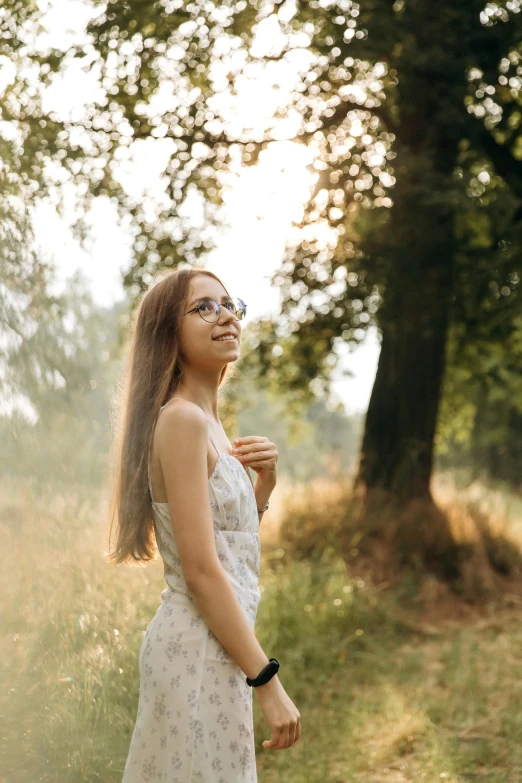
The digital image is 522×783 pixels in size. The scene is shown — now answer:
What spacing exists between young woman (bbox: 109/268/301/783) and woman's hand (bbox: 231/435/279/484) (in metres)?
0.10

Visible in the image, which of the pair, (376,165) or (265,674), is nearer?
(265,674)

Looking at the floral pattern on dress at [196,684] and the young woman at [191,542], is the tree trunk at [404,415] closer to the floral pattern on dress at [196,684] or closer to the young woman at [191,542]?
the young woman at [191,542]

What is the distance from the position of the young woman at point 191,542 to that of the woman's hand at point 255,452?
0.10 metres

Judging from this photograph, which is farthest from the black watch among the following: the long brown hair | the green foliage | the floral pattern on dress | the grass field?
the green foliage

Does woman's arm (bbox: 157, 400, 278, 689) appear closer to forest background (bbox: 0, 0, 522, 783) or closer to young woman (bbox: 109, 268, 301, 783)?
young woman (bbox: 109, 268, 301, 783)

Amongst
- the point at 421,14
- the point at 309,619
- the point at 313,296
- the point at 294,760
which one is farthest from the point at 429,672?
the point at 421,14

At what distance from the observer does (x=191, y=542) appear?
2.05m

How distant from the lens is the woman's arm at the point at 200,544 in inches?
80.6

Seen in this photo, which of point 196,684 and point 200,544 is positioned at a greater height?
point 200,544

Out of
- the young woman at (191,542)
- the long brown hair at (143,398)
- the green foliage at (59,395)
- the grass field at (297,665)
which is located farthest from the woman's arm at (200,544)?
the green foliage at (59,395)

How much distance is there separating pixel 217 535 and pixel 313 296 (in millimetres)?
6725

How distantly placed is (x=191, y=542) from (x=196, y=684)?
376 millimetres

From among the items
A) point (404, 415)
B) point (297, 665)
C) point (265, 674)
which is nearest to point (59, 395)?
point (265, 674)

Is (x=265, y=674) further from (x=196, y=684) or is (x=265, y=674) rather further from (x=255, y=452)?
(x=255, y=452)
